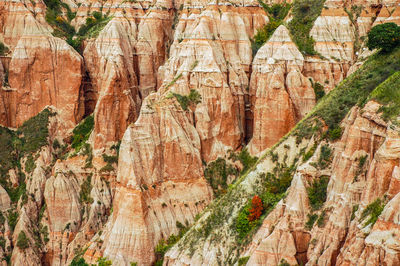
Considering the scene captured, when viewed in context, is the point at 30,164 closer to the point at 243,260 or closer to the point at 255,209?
the point at 255,209

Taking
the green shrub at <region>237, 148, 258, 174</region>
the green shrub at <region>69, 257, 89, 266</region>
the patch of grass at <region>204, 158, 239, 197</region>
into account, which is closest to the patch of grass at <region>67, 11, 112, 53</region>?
the patch of grass at <region>204, 158, 239, 197</region>

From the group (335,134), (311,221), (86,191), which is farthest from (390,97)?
(86,191)

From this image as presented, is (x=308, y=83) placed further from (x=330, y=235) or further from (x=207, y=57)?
(x=330, y=235)

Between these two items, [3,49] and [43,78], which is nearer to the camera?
[43,78]

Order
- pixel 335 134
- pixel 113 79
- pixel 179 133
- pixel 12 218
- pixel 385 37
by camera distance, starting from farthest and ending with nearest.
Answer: pixel 113 79 → pixel 12 218 → pixel 179 133 → pixel 385 37 → pixel 335 134

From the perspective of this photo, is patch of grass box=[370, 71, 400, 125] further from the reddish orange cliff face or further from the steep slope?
the reddish orange cliff face

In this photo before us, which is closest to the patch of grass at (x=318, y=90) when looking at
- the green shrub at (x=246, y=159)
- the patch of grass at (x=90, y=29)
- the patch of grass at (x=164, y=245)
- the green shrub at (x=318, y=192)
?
the green shrub at (x=246, y=159)

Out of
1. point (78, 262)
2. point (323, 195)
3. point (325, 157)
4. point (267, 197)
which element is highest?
point (325, 157)
